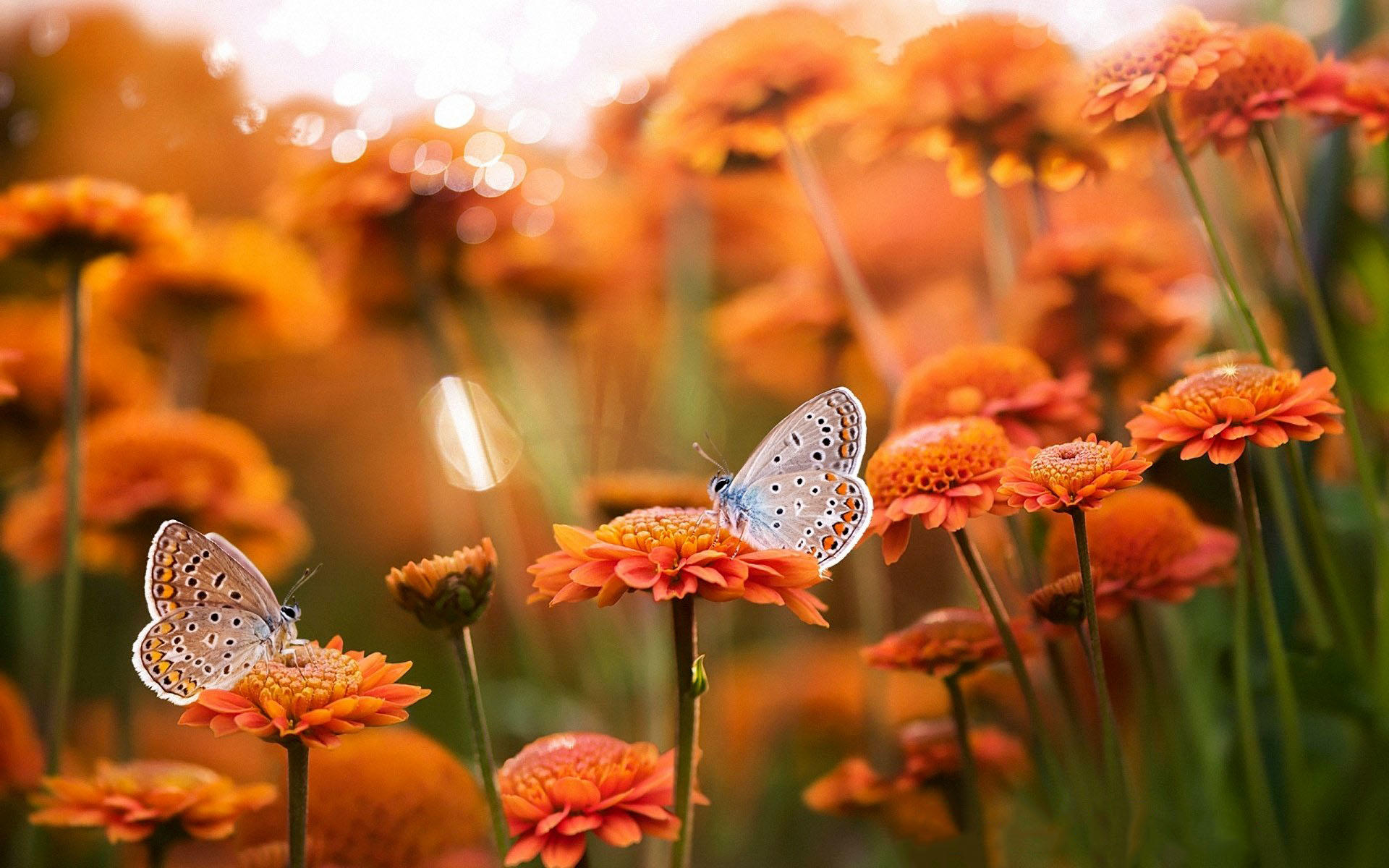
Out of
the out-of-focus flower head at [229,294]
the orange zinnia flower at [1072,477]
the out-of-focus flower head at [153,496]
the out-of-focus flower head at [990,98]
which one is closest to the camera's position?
the orange zinnia flower at [1072,477]

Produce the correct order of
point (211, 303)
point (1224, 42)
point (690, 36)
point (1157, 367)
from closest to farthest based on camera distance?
point (1224, 42) < point (1157, 367) < point (690, 36) < point (211, 303)

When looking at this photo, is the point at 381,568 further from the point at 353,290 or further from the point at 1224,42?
the point at 1224,42

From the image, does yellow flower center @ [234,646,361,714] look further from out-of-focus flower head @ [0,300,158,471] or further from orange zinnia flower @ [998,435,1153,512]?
out-of-focus flower head @ [0,300,158,471]

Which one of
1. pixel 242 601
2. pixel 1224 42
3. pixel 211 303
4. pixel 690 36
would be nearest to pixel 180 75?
pixel 211 303

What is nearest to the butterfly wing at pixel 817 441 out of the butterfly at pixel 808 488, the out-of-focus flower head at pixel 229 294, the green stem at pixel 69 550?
the butterfly at pixel 808 488

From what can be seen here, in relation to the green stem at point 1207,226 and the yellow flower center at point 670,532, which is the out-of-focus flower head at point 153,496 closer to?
the yellow flower center at point 670,532

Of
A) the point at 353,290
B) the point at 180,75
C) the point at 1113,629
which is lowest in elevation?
the point at 1113,629

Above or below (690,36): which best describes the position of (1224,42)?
below

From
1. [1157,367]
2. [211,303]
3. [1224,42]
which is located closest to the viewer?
[1224,42]
